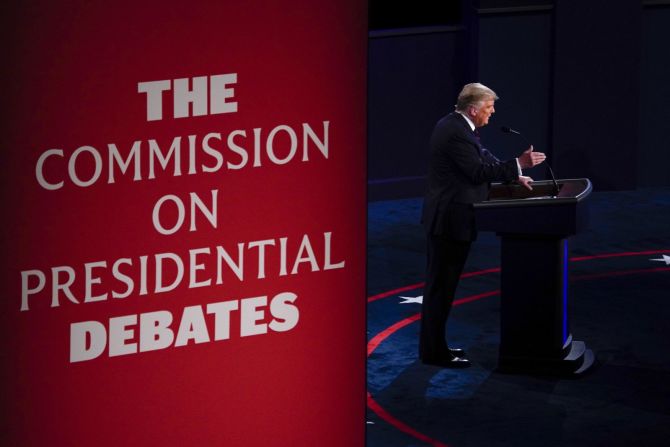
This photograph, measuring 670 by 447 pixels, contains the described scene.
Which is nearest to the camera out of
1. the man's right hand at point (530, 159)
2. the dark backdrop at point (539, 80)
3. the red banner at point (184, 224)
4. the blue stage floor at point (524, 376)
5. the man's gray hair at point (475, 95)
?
the red banner at point (184, 224)

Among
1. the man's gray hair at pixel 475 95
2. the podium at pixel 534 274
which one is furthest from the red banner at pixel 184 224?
the man's gray hair at pixel 475 95

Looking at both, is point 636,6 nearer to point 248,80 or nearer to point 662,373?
point 662,373

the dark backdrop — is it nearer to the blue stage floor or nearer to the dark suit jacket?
the blue stage floor

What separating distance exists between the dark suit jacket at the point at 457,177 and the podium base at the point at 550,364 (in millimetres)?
870

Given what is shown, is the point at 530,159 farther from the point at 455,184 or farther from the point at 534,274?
the point at 534,274

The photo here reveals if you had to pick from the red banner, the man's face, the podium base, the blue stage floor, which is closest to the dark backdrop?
the blue stage floor

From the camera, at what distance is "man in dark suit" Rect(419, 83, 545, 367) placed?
7.96m

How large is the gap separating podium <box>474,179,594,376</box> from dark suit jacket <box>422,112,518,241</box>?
15cm

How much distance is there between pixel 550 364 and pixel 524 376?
0.59 ft

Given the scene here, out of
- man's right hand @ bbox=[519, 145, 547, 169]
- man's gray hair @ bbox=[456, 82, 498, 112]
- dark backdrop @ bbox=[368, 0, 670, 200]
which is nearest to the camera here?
man's right hand @ bbox=[519, 145, 547, 169]

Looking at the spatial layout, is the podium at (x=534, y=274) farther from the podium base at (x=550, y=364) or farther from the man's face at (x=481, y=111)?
the man's face at (x=481, y=111)

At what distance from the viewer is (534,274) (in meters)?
8.12

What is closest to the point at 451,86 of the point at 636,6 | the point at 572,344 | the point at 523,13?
the point at 523,13

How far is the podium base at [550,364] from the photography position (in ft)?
26.6
